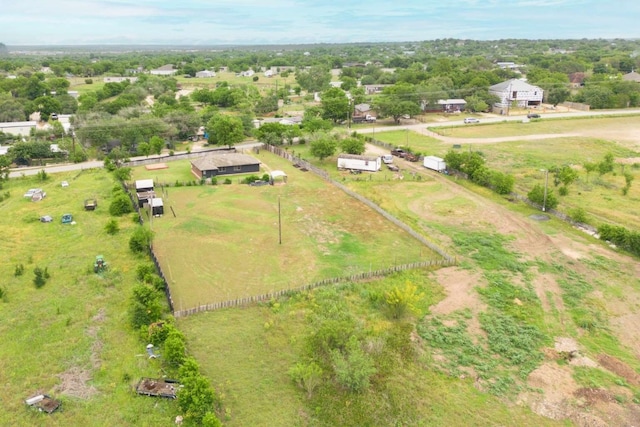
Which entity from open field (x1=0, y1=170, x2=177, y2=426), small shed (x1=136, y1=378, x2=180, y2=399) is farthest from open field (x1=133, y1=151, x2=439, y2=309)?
small shed (x1=136, y1=378, x2=180, y2=399)

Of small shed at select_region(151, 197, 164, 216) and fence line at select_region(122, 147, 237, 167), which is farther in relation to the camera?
fence line at select_region(122, 147, 237, 167)

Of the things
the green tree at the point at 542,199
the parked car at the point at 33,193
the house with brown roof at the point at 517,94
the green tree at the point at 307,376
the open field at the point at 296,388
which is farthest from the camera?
the house with brown roof at the point at 517,94

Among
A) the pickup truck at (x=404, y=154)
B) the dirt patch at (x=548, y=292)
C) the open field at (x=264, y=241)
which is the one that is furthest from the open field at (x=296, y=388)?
the pickup truck at (x=404, y=154)

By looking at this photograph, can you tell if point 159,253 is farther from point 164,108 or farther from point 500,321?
point 164,108

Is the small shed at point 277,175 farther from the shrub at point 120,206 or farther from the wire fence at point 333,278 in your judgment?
the shrub at point 120,206

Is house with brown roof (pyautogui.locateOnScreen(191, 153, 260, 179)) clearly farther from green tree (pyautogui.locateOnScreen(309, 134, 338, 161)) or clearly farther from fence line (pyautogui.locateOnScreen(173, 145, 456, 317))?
fence line (pyautogui.locateOnScreen(173, 145, 456, 317))

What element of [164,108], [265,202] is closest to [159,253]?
[265,202]

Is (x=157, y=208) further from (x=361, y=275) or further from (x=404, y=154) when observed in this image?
(x=404, y=154)
